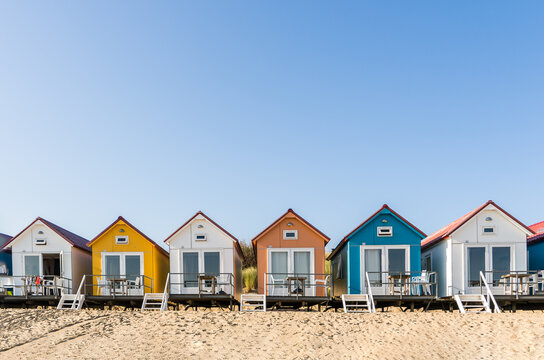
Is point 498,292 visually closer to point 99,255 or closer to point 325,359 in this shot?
point 325,359

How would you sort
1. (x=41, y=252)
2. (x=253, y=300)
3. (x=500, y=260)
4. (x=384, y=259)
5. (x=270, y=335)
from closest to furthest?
(x=270, y=335) → (x=253, y=300) → (x=500, y=260) → (x=384, y=259) → (x=41, y=252)

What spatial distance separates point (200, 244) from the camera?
23.3 meters

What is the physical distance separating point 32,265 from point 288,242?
436 inches

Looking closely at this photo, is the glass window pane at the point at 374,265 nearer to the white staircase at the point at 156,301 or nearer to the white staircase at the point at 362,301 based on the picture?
the white staircase at the point at 362,301

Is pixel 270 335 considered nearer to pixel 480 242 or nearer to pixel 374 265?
pixel 374 265

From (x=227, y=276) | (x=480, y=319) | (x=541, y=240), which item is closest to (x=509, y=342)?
(x=480, y=319)

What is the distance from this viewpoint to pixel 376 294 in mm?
22547

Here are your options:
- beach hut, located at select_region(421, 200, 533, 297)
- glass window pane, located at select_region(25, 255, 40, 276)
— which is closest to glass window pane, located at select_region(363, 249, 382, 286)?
beach hut, located at select_region(421, 200, 533, 297)

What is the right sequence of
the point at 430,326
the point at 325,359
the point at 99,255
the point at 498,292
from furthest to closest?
the point at 99,255, the point at 498,292, the point at 430,326, the point at 325,359

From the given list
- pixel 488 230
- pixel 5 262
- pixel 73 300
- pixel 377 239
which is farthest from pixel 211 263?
pixel 488 230

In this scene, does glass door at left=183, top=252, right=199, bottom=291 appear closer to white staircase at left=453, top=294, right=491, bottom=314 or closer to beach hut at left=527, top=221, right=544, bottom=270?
white staircase at left=453, top=294, right=491, bottom=314

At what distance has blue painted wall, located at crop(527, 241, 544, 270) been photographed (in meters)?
24.0

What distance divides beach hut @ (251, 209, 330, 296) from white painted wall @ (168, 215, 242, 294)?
1.19 m

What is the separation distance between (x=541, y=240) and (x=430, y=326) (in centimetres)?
903
